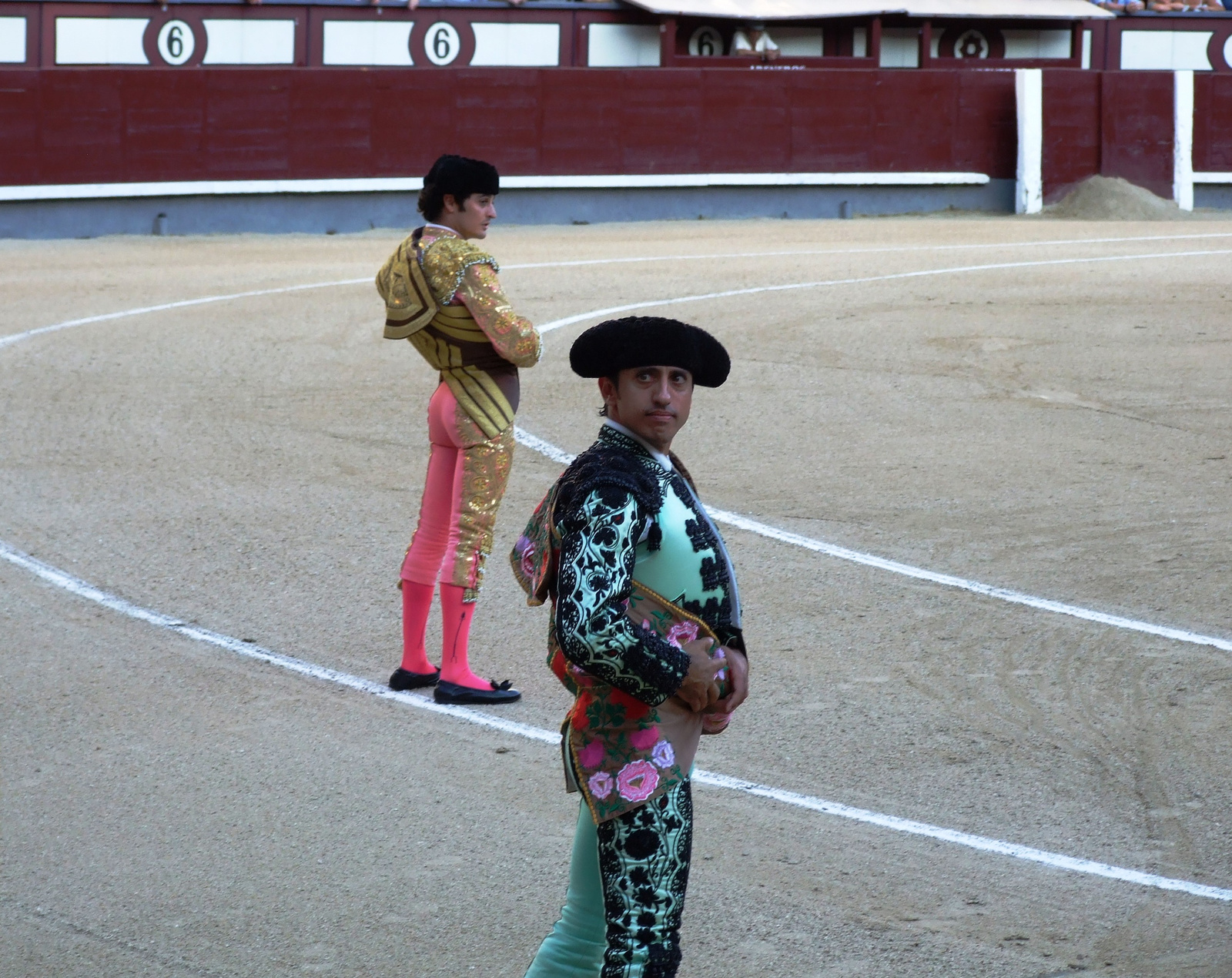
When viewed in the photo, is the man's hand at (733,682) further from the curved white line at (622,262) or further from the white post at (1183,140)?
the white post at (1183,140)

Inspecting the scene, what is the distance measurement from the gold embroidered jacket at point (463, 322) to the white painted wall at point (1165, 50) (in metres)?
22.9

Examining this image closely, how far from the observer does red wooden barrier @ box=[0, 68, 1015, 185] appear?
18625 millimetres

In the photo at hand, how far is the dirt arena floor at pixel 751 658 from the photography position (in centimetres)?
368

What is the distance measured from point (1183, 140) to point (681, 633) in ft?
73.4

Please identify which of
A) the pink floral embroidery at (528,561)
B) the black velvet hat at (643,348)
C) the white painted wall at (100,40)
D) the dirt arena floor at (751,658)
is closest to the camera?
the black velvet hat at (643,348)

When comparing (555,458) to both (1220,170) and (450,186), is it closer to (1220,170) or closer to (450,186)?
(450,186)

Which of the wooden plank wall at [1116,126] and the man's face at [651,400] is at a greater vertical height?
the wooden plank wall at [1116,126]

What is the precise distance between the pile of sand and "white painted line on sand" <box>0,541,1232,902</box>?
17683 millimetres

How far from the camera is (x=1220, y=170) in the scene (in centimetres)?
2347

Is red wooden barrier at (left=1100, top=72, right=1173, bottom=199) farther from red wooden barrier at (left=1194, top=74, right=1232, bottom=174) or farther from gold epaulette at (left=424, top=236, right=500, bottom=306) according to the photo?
gold epaulette at (left=424, top=236, right=500, bottom=306)

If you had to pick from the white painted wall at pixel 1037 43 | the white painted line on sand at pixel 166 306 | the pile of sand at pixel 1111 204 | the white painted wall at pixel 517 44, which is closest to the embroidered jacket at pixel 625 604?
the white painted line on sand at pixel 166 306

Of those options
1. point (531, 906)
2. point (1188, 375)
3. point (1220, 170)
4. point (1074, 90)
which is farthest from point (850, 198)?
point (531, 906)

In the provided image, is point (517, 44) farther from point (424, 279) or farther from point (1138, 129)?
point (424, 279)

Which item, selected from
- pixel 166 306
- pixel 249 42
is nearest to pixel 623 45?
pixel 249 42
